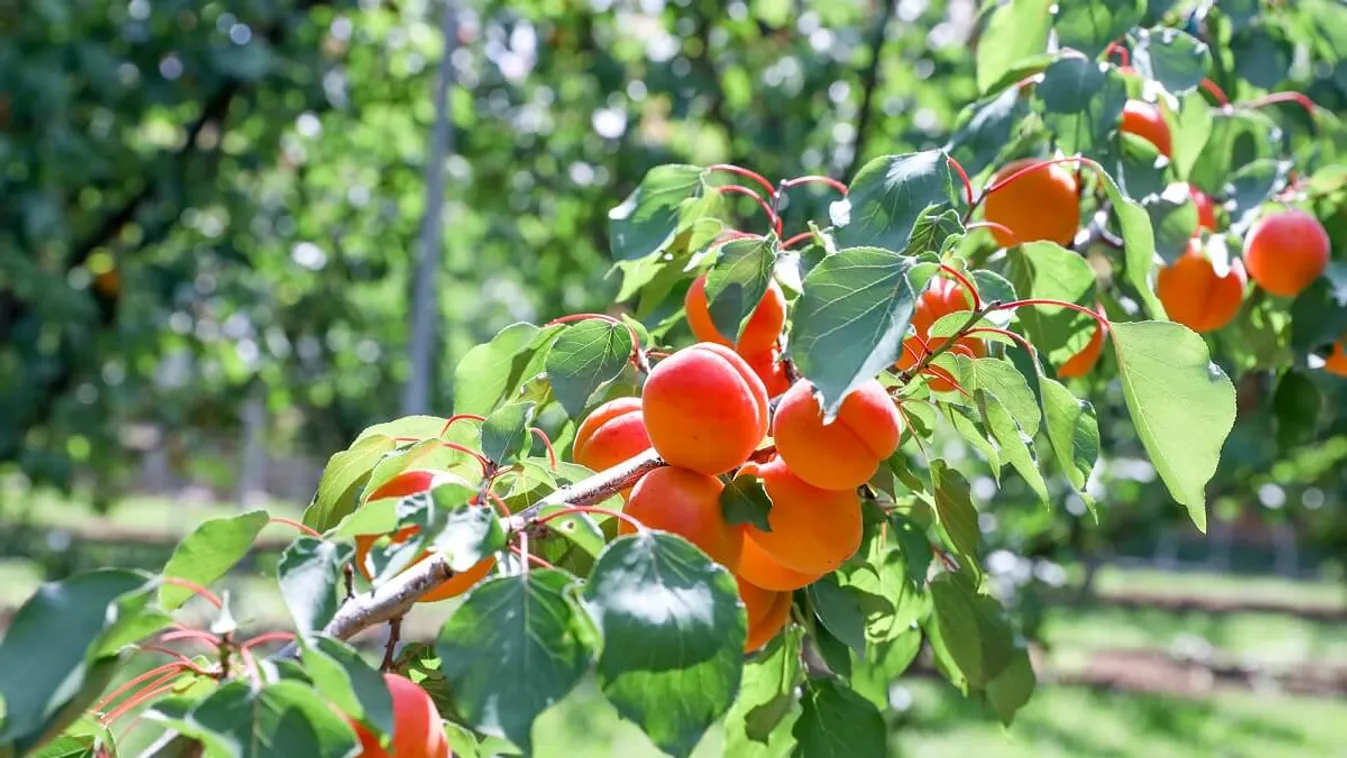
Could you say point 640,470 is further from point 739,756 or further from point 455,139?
point 455,139

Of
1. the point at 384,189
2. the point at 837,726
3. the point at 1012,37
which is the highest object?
the point at 1012,37

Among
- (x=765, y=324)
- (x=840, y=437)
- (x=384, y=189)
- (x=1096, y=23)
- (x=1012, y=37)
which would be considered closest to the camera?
(x=840, y=437)

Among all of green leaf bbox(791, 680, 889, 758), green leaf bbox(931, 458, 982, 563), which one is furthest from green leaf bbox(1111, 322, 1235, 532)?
green leaf bbox(791, 680, 889, 758)

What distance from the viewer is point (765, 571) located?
0.58 m

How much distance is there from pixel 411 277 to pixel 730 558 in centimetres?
376

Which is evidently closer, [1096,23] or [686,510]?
[686,510]

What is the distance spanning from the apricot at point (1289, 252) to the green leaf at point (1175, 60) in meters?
0.13

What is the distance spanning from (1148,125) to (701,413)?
476 mm

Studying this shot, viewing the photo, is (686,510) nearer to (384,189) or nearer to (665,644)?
(665,644)

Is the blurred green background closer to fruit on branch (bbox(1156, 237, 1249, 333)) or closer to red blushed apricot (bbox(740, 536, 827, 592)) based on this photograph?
fruit on branch (bbox(1156, 237, 1249, 333))

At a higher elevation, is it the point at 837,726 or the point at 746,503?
the point at 746,503

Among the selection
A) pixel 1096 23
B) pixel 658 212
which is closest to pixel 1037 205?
pixel 1096 23

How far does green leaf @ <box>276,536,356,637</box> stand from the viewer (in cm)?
43

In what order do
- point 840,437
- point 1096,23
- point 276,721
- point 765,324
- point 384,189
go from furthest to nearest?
point 384,189, point 1096,23, point 765,324, point 840,437, point 276,721
